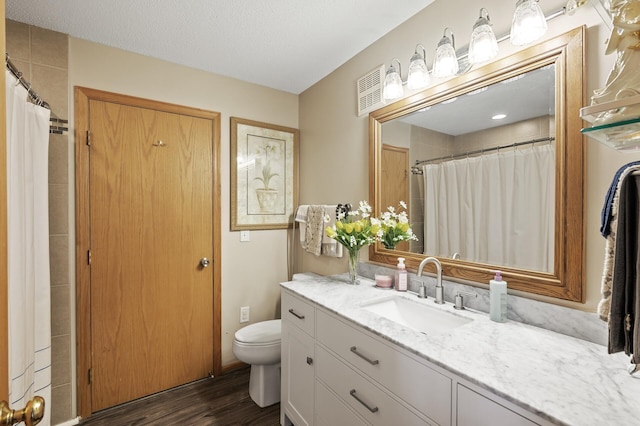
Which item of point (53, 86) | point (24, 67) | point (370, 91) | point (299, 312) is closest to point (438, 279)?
point (299, 312)

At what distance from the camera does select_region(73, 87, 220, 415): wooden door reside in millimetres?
1993

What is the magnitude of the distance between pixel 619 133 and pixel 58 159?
8.56 ft

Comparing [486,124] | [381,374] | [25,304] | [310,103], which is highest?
[310,103]

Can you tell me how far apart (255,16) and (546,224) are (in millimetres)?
1844

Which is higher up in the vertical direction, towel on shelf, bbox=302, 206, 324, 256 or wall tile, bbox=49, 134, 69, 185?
wall tile, bbox=49, 134, 69, 185

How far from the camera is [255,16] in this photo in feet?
5.69

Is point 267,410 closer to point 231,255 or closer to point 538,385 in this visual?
point 231,255

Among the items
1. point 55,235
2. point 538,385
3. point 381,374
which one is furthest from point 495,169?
point 55,235

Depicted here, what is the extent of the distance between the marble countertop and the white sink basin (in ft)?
0.19

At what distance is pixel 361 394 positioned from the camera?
1236 mm

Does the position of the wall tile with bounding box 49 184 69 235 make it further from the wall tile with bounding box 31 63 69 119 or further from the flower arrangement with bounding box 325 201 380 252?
the flower arrangement with bounding box 325 201 380 252

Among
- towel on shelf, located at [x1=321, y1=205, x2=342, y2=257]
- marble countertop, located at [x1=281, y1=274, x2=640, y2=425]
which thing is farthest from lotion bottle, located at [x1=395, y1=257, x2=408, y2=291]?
towel on shelf, located at [x1=321, y1=205, x2=342, y2=257]

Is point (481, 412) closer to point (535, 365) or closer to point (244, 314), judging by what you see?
point (535, 365)

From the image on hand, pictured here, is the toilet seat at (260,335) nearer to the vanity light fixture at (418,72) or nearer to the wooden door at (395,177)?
the wooden door at (395,177)
